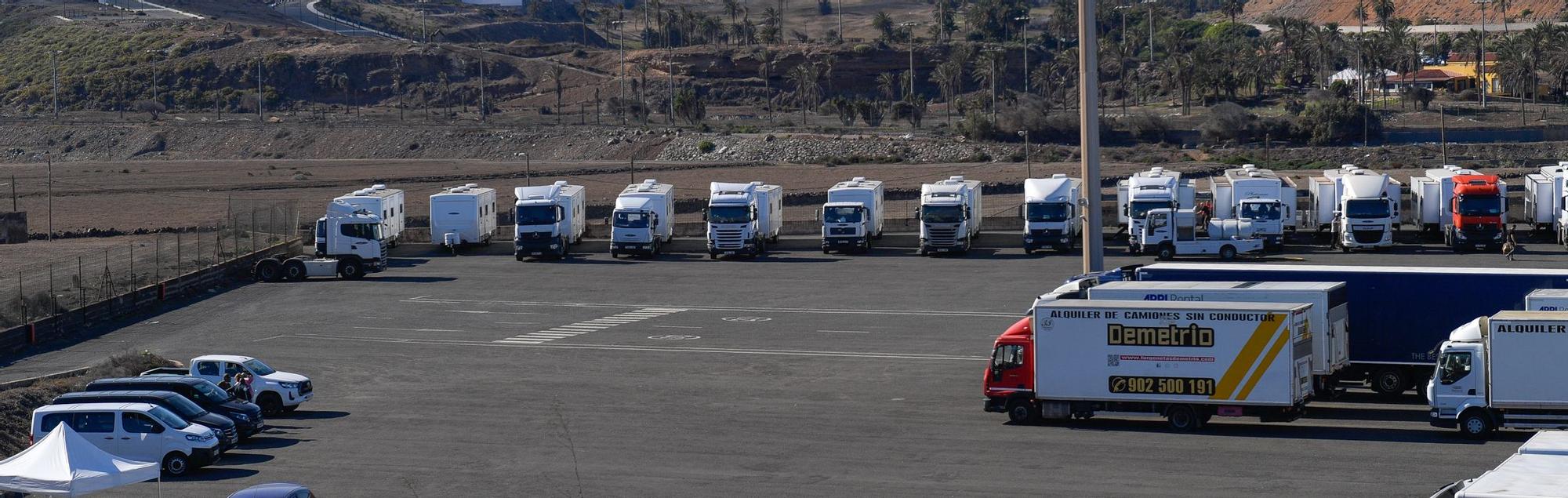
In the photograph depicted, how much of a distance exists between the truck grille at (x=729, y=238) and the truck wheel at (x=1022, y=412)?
104 feet

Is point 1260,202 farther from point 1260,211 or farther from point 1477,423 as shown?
point 1477,423

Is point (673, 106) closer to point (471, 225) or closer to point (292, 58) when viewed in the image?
point (292, 58)

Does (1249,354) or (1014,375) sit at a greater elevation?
(1249,354)

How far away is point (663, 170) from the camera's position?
104 metres

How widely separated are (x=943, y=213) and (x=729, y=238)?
8.25 m

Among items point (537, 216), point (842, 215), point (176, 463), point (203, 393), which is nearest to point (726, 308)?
point (842, 215)

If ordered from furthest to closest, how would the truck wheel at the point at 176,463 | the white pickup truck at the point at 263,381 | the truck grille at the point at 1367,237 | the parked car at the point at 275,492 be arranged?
the truck grille at the point at 1367,237 < the white pickup truck at the point at 263,381 < the truck wheel at the point at 176,463 < the parked car at the point at 275,492

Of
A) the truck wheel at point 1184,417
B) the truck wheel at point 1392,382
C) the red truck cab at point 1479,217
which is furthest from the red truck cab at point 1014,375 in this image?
the red truck cab at point 1479,217

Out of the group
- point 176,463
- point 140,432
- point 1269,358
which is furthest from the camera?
point 1269,358

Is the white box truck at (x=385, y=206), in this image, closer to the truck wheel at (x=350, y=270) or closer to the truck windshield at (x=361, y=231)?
the truck windshield at (x=361, y=231)

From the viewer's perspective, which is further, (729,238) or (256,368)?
(729,238)

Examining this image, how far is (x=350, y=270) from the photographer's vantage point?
58688mm

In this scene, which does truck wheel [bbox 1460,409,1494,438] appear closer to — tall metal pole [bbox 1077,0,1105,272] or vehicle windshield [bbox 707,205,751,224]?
tall metal pole [bbox 1077,0,1105,272]

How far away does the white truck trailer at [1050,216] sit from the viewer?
60.1 m
